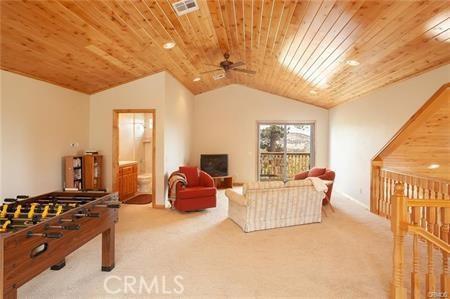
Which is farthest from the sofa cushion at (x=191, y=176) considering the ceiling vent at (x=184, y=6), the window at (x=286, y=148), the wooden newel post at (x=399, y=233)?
the wooden newel post at (x=399, y=233)

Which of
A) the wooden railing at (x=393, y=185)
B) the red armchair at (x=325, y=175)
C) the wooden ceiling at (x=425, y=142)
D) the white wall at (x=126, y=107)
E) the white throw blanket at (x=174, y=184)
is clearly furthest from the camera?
the white wall at (x=126, y=107)

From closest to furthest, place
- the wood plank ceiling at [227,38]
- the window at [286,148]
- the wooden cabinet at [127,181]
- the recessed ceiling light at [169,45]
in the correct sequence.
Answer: the wood plank ceiling at [227,38], the recessed ceiling light at [169,45], the wooden cabinet at [127,181], the window at [286,148]

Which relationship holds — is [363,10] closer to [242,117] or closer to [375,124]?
[375,124]

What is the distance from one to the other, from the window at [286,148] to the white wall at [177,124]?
7.68 ft

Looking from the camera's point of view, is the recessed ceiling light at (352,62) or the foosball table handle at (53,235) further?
the recessed ceiling light at (352,62)

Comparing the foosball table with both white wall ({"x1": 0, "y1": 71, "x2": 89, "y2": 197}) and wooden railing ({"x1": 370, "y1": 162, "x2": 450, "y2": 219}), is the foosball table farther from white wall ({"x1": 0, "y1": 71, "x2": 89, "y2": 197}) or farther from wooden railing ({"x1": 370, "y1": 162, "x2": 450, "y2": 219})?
wooden railing ({"x1": 370, "y1": 162, "x2": 450, "y2": 219})

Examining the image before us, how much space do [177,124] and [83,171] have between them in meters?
2.32

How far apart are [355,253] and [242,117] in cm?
585

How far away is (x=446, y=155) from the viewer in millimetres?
4820

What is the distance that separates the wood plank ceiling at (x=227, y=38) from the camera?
2879mm

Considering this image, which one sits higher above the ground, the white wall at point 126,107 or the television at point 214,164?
the white wall at point 126,107
